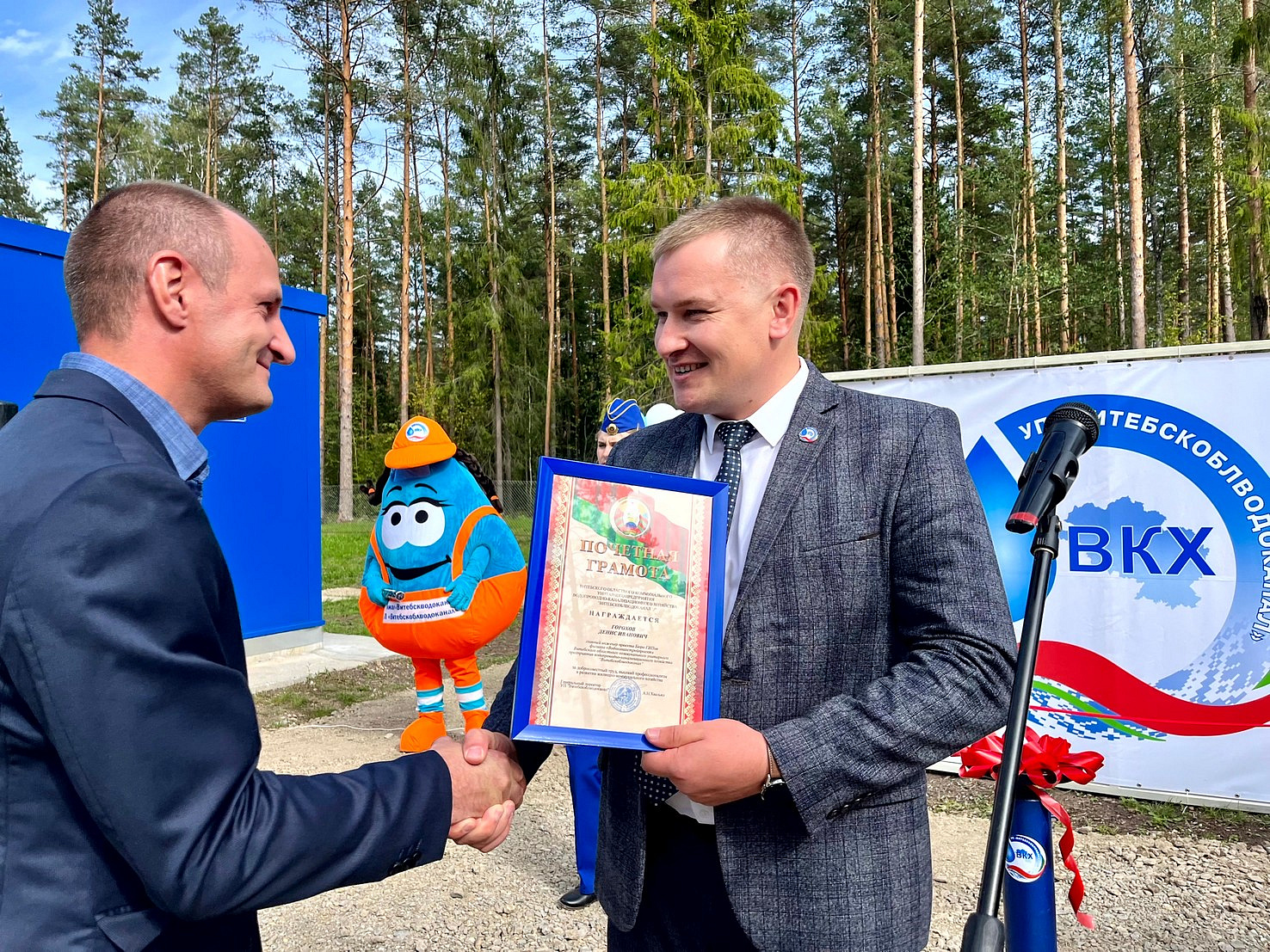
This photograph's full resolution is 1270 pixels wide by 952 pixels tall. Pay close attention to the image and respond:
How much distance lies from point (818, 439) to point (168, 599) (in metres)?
1.13

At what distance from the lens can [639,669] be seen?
1424 mm

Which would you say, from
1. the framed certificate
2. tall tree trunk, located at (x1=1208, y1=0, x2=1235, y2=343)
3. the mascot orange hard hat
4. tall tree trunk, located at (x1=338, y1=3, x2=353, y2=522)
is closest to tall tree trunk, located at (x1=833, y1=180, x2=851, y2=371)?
tall tree trunk, located at (x1=1208, y1=0, x2=1235, y2=343)

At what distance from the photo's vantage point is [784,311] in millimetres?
1770

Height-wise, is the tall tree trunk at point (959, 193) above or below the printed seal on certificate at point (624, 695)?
above

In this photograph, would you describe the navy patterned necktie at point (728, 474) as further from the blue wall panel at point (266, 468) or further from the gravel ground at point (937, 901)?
the blue wall panel at point (266, 468)

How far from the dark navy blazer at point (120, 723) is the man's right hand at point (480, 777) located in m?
0.31

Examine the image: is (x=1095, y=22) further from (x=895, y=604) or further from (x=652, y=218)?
(x=895, y=604)

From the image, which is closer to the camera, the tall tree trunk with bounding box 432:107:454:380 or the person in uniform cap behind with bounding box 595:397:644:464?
the person in uniform cap behind with bounding box 595:397:644:464

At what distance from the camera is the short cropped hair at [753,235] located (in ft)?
5.64

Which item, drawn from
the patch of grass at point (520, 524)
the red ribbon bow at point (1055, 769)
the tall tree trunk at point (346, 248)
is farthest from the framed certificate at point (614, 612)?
the tall tree trunk at point (346, 248)

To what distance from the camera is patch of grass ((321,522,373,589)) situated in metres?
16.5

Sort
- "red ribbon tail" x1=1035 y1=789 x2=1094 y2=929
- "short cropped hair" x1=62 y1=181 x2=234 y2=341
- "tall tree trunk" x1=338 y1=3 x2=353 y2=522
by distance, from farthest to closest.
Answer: "tall tree trunk" x1=338 y1=3 x2=353 y2=522, "red ribbon tail" x1=1035 y1=789 x2=1094 y2=929, "short cropped hair" x1=62 y1=181 x2=234 y2=341

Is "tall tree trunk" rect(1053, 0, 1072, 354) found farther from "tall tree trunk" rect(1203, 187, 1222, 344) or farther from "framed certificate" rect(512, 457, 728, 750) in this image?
"framed certificate" rect(512, 457, 728, 750)

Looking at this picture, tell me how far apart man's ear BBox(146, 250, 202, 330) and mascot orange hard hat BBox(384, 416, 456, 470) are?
3539 millimetres
